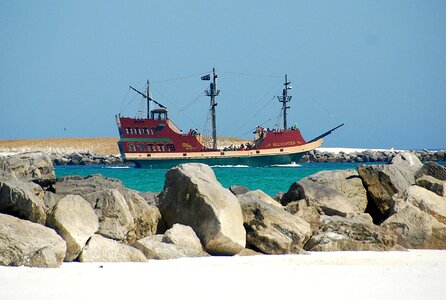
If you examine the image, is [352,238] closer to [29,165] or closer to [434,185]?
[434,185]

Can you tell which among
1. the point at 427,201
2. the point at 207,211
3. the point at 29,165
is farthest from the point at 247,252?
the point at 29,165

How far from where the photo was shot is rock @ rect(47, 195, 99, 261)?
10.4 meters

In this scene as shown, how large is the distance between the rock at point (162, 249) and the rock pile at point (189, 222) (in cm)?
2

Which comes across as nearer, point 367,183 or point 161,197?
point 161,197

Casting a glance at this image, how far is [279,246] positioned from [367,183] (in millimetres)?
4590

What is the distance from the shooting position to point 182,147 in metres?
70.0

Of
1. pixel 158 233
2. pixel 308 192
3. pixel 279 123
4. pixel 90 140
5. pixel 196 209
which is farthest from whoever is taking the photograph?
pixel 90 140

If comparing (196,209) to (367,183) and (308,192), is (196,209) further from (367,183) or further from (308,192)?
(367,183)

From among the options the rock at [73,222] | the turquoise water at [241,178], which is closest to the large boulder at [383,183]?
the rock at [73,222]

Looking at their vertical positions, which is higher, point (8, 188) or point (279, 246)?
point (8, 188)

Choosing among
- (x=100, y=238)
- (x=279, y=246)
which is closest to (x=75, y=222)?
(x=100, y=238)

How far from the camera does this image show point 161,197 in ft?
42.1

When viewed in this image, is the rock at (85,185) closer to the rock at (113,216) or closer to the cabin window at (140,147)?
the rock at (113,216)

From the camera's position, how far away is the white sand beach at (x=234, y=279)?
8047 millimetres
